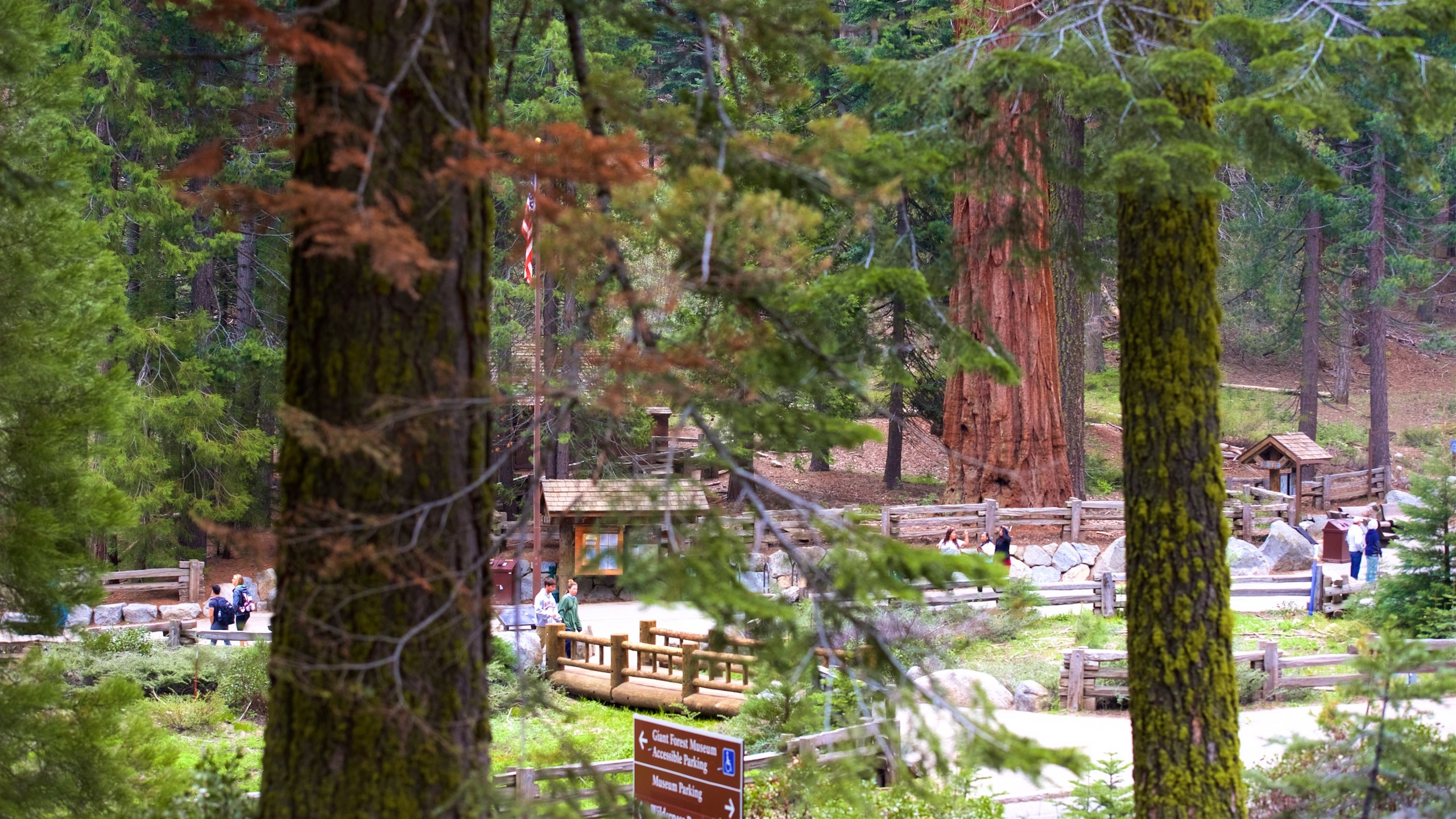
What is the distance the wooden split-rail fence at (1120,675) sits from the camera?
14.3 meters

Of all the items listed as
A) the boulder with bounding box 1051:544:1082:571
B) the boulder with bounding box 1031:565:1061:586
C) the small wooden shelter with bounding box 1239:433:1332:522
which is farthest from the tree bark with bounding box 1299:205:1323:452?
the boulder with bounding box 1031:565:1061:586

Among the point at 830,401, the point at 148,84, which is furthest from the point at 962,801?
the point at 148,84

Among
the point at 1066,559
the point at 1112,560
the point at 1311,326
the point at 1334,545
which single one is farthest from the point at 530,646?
the point at 1311,326

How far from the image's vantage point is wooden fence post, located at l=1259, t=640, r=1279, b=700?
46.9 ft

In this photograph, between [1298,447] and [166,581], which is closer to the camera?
[166,581]

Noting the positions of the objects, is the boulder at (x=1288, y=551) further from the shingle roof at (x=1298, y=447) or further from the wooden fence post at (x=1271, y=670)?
the wooden fence post at (x=1271, y=670)

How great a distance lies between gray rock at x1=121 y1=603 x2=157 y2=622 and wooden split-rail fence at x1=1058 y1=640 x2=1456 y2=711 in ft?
52.0

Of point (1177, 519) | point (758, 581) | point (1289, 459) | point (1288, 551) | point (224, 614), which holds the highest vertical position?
point (1289, 459)

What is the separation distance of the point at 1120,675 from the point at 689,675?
5.40m

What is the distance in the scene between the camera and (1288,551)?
22.2m

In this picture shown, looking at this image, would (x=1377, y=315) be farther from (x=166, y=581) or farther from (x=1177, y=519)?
(x=1177, y=519)

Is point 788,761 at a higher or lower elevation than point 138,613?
higher

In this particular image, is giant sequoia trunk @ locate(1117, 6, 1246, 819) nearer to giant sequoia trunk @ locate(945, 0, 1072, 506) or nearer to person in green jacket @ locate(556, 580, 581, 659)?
person in green jacket @ locate(556, 580, 581, 659)

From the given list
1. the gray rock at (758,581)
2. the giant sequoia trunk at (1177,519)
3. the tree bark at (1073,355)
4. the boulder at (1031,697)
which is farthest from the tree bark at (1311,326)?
the giant sequoia trunk at (1177,519)
